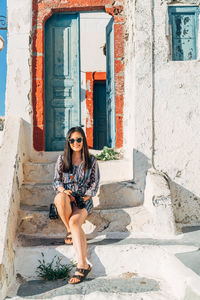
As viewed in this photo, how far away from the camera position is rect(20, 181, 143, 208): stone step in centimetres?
424

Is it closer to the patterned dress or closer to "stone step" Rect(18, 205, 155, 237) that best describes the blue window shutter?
the patterned dress

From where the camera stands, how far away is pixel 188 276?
8.31 ft

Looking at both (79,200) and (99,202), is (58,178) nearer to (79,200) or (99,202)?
(79,200)

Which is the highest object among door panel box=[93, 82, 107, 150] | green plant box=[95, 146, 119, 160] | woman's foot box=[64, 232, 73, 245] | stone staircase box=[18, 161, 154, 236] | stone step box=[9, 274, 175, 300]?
door panel box=[93, 82, 107, 150]

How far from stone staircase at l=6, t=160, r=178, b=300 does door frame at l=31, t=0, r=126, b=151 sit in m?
1.24

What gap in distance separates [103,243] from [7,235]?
1.02 m

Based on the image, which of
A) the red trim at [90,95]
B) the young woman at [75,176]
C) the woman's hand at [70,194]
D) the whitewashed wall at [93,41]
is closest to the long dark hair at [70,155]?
the young woman at [75,176]

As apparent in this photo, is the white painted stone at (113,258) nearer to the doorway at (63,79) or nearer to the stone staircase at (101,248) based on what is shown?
the stone staircase at (101,248)

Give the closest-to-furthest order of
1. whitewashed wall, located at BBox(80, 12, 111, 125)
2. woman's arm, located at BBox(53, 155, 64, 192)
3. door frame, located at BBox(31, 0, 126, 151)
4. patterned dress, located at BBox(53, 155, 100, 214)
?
woman's arm, located at BBox(53, 155, 64, 192) < patterned dress, located at BBox(53, 155, 100, 214) < door frame, located at BBox(31, 0, 126, 151) < whitewashed wall, located at BBox(80, 12, 111, 125)

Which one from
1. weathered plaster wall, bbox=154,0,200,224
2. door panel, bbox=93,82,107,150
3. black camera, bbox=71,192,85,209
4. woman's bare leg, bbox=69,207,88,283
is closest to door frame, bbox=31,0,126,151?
weathered plaster wall, bbox=154,0,200,224

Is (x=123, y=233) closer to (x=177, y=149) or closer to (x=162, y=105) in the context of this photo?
(x=177, y=149)

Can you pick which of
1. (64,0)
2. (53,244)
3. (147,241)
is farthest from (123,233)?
(64,0)

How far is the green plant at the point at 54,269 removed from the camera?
3131 mm

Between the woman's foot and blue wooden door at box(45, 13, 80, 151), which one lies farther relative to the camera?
blue wooden door at box(45, 13, 80, 151)
